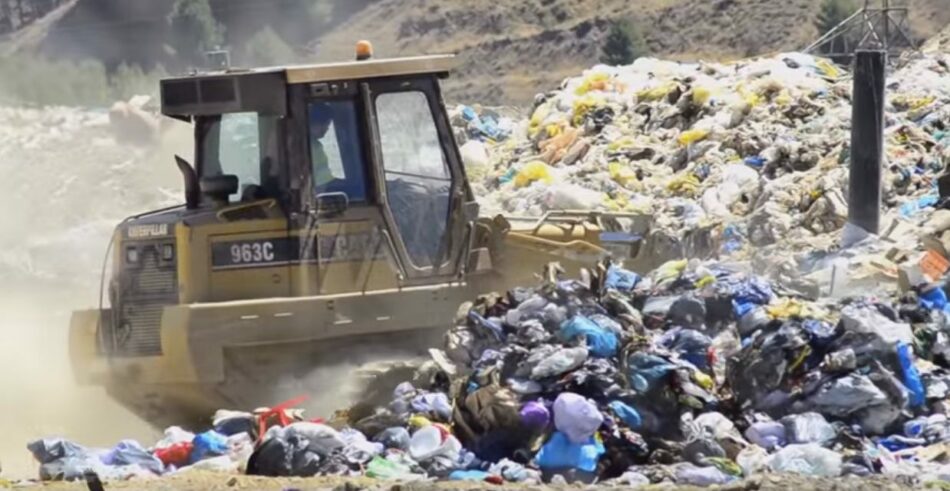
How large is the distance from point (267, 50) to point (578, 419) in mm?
40622

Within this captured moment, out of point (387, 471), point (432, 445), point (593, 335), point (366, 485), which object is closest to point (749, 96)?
point (593, 335)

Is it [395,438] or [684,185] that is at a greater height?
[684,185]

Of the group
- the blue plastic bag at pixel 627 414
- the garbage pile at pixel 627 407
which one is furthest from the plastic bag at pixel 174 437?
the blue plastic bag at pixel 627 414

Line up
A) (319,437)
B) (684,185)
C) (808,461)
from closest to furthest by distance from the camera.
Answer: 1. (808,461)
2. (319,437)
3. (684,185)

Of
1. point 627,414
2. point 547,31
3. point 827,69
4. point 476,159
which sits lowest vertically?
point 627,414

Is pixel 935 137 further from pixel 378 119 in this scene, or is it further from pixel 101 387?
pixel 101 387

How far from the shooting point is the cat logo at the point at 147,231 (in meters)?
Result: 9.34

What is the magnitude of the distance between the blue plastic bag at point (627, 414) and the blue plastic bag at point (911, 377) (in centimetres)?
131

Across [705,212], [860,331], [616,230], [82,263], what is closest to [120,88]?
[82,263]

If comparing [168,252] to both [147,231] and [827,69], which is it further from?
[827,69]

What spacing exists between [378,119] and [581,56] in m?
44.1

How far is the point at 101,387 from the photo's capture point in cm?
981

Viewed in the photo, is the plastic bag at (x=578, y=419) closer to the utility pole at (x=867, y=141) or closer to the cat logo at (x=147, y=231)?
the cat logo at (x=147, y=231)

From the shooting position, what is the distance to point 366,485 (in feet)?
23.0
